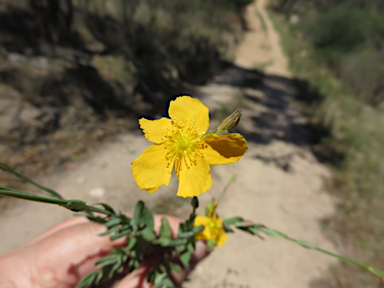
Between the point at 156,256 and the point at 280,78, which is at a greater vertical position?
the point at 156,256

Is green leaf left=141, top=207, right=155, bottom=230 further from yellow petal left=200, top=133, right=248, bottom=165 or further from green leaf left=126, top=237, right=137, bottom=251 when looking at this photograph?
yellow petal left=200, top=133, right=248, bottom=165

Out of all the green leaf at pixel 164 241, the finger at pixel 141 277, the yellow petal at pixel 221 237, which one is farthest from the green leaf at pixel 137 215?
the yellow petal at pixel 221 237

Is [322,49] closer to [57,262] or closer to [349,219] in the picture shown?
[349,219]

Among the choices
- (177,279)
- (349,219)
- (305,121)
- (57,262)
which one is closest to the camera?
(57,262)

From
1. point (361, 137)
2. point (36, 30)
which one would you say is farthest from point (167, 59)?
point (361, 137)

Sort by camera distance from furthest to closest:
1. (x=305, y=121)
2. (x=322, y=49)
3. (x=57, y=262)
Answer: (x=322, y=49) → (x=305, y=121) → (x=57, y=262)

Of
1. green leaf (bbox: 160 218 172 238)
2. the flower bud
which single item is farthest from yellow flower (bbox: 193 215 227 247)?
the flower bud
